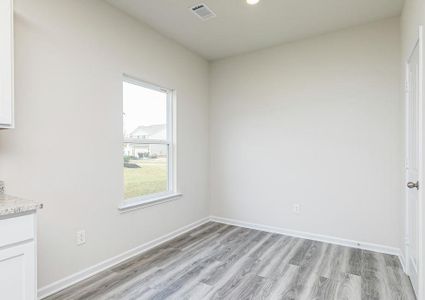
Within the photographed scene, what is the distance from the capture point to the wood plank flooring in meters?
2.17

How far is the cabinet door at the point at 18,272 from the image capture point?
1372 millimetres

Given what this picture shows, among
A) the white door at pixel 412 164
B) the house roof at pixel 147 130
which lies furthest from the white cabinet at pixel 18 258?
the white door at pixel 412 164

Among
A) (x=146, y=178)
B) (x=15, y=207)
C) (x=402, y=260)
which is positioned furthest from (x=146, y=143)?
(x=402, y=260)

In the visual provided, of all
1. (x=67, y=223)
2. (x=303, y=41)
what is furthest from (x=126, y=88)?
(x=303, y=41)

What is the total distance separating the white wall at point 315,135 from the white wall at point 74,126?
4.63 feet

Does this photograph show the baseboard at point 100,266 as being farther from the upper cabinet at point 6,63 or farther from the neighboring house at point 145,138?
the upper cabinet at point 6,63

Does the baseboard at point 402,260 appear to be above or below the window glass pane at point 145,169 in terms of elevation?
below

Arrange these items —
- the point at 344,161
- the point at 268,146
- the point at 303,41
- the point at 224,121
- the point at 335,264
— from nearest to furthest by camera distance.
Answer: the point at 335,264 < the point at 344,161 < the point at 303,41 < the point at 268,146 < the point at 224,121

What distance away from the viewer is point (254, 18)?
9.75 feet

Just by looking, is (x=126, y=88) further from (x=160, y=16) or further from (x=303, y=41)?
(x=303, y=41)

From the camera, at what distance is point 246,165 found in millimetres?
4000

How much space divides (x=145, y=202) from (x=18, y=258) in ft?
5.47

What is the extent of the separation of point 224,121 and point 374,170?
224 cm

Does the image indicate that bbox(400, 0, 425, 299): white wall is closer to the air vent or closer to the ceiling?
the ceiling
